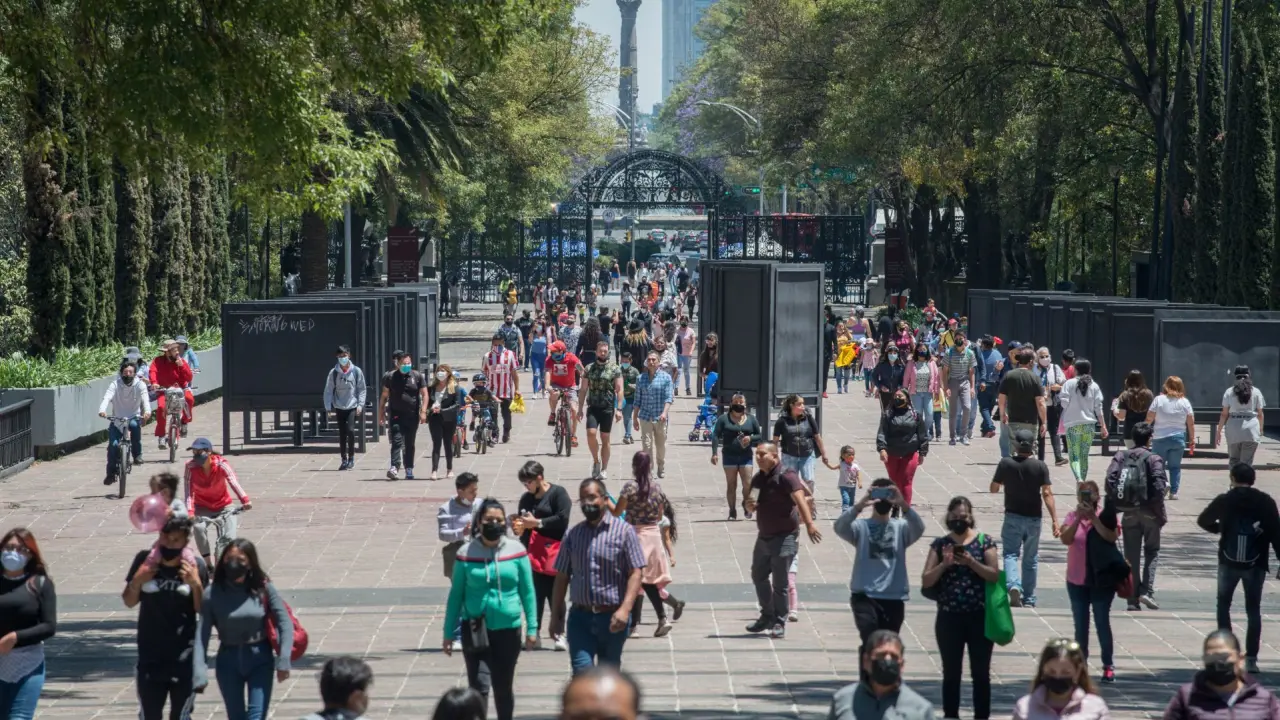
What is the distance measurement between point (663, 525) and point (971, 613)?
3.59 meters

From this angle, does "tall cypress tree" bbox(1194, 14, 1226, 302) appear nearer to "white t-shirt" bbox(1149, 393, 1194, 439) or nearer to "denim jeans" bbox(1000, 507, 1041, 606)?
"white t-shirt" bbox(1149, 393, 1194, 439)

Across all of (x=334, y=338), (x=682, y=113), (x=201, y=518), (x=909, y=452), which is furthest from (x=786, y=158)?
(x=682, y=113)

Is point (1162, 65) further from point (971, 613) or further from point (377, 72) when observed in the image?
point (971, 613)

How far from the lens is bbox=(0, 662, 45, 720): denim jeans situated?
8.85 meters

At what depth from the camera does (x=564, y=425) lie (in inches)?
974

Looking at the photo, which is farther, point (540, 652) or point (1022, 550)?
point (1022, 550)

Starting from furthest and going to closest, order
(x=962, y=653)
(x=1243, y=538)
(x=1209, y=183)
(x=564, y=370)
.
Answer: (x=1209, y=183) → (x=564, y=370) → (x=1243, y=538) → (x=962, y=653)

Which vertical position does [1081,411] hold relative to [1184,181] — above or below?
below

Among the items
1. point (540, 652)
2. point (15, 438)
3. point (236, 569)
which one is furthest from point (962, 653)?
point (15, 438)

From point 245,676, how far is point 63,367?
1871 cm

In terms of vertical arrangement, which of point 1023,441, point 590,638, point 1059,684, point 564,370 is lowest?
point 590,638

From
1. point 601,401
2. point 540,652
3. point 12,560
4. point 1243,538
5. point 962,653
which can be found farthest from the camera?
point 601,401

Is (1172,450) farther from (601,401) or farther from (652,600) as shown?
(652,600)

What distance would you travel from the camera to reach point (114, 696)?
11.2 m
